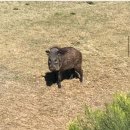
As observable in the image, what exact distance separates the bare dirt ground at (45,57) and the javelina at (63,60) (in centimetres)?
68

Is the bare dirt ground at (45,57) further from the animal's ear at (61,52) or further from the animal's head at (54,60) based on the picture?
the animal's ear at (61,52)

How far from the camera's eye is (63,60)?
61.6 feet

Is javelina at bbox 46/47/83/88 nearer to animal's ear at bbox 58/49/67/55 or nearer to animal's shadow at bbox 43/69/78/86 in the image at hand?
animal's ear at bbox 58/49/67/55

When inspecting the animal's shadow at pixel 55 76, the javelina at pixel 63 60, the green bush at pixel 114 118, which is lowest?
the animal's shadow at pixel 55 76

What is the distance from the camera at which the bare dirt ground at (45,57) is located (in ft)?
58.2

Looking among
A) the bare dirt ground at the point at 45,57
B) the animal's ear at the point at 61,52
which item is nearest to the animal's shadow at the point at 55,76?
the bare dirt ground at the point at 45,57

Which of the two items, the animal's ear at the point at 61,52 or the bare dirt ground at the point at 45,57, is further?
the animal's ear at the point at 61,52

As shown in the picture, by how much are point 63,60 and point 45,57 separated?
3.62 metres

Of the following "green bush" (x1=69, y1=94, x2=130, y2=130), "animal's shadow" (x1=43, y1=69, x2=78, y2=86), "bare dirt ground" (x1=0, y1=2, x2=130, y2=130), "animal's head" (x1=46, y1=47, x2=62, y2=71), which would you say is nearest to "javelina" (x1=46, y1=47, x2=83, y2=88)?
"animal's head" (x1=46, y1=47, x2=62, y2=71)

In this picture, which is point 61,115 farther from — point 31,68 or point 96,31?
point 96,31

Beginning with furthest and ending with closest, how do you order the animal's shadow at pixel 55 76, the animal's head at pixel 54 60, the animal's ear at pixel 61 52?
the animal's shadow at pixel 55 76, the animal's ear at pixel 61 52, the animal's head at pixel 54 60

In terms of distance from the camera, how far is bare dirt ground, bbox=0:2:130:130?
1773cm

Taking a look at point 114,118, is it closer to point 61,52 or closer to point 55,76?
point 61,52

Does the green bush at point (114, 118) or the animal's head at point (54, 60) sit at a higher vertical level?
the green bush at point (114, 118)
